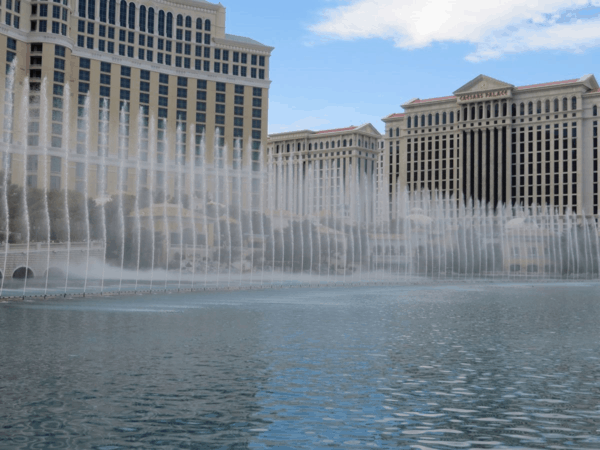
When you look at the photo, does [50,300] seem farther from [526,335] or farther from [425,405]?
[425,405]

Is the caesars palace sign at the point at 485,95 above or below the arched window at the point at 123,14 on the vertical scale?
below

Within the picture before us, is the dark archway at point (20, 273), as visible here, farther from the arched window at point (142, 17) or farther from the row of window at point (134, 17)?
the arched window at point (142, 17)

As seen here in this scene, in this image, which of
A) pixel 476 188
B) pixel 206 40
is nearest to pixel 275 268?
pixel 206 40

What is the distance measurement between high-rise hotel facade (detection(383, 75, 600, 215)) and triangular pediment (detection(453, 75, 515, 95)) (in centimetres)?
21

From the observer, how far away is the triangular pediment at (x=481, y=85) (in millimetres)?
156350

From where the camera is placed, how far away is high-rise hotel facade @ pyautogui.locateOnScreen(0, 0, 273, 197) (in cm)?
10494

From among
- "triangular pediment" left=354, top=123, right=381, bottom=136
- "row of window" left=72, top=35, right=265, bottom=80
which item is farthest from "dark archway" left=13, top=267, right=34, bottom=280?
"triangular pediment" left=354, top=123, right=381, bottom=136

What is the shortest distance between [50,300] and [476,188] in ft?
438

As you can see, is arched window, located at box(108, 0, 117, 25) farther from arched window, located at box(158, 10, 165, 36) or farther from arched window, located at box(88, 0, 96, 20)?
arched window, located at box(158, 10, 165, 36)

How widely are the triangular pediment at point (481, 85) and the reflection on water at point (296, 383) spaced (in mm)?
136368

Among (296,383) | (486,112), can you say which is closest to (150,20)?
(486,112)

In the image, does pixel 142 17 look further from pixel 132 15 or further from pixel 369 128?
pixel 369 128

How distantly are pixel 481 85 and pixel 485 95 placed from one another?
260cm

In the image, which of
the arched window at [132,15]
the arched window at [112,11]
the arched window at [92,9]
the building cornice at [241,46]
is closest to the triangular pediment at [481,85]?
the building cornice at [241,46]
